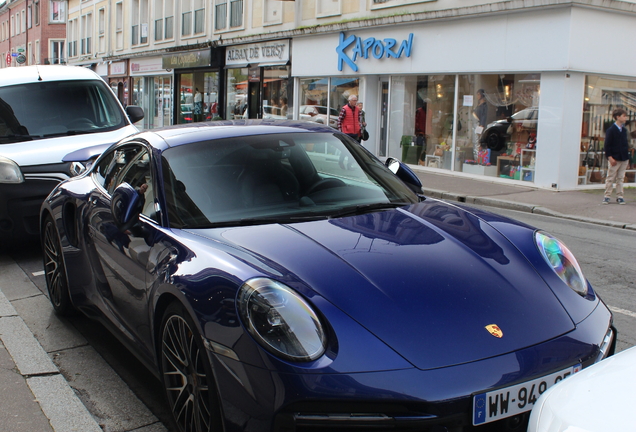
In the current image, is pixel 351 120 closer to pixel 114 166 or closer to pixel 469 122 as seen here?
pixel 469 122

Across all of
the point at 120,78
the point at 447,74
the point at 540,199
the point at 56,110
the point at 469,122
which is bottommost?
the point at 540,199

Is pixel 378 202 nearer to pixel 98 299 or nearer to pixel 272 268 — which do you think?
pixel 272 268

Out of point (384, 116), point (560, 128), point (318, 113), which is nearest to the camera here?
point (560, 128)

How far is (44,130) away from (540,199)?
9330mm

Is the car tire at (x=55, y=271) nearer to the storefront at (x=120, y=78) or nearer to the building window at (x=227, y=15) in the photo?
the building window at (x=227, y=15)

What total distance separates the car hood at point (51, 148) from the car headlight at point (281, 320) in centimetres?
486

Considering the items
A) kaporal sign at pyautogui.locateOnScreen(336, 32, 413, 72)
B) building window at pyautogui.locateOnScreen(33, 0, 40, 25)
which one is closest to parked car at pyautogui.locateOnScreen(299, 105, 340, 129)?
kaporal sign at pyautogui.locateOnScreen(336, 32, 413, 72)

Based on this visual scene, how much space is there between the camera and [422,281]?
2885 mm

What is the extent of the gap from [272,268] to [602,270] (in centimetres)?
527

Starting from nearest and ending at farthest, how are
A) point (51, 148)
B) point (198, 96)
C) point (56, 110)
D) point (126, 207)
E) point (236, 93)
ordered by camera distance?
point (126, 207) < point (51, 148) < point (56, 110) < point (236, 93) < point (198, 96)

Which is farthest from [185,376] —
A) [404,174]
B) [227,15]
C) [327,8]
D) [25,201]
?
[227,15]

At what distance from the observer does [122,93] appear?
41.5m

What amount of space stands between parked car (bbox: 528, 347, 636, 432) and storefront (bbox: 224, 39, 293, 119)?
74.4 ft

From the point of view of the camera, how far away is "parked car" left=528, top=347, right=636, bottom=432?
1745 mm
